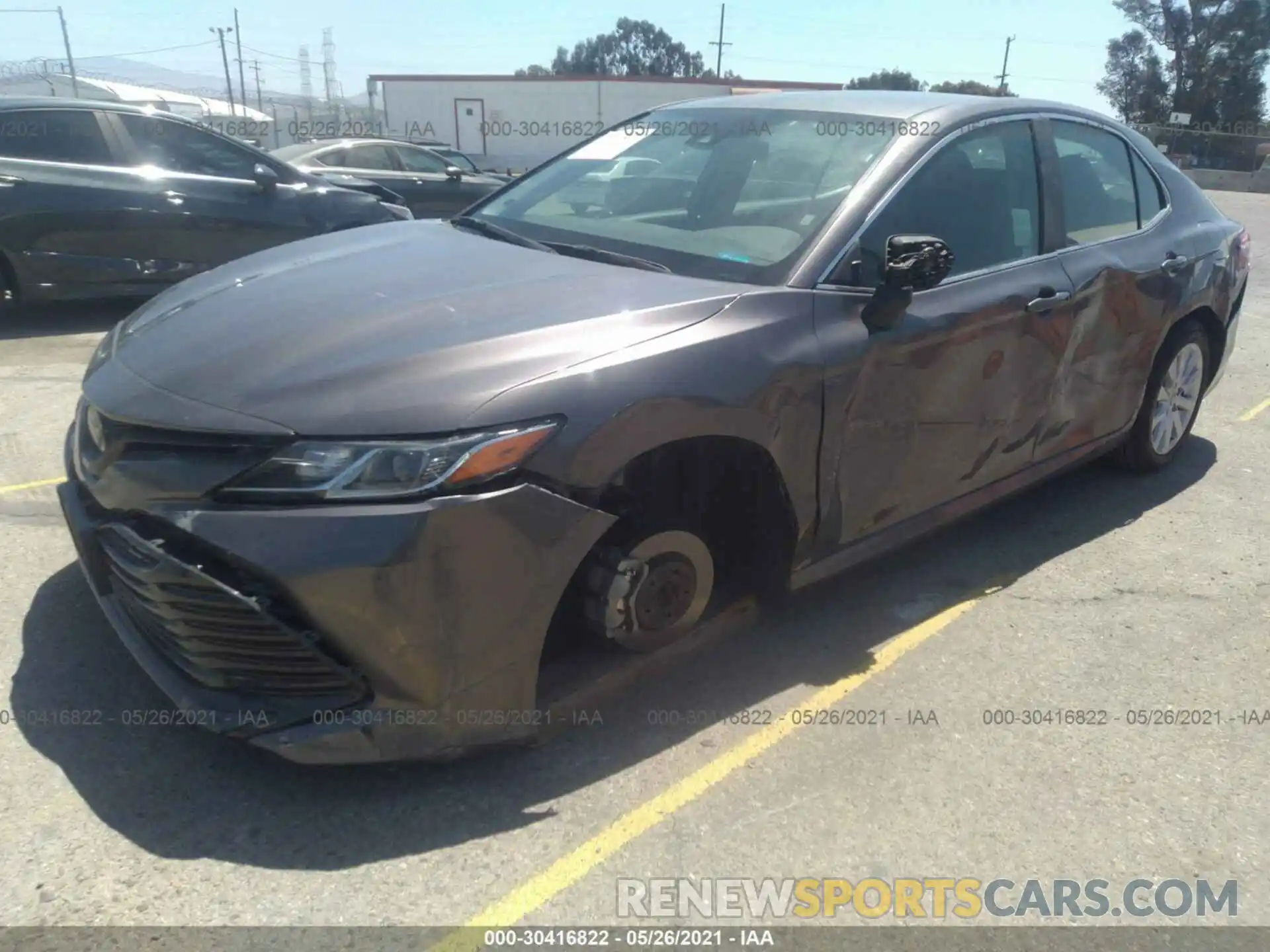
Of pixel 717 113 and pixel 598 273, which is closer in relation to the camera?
pixel 598 273

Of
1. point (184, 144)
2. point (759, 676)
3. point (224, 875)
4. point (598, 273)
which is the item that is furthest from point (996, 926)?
point (184, 144)

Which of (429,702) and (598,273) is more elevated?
(598,273)

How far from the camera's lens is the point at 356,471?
2260 millimetres

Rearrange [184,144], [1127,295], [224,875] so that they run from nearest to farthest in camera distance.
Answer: [224,875]
[1127,295]
[184,144]

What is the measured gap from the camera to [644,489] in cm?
278

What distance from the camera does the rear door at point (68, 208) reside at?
6836 millimetres

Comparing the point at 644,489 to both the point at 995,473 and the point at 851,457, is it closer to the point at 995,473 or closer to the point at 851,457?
the point at 851,457

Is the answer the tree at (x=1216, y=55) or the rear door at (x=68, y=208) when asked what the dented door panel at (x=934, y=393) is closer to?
the rear door at (x=68, y=208)

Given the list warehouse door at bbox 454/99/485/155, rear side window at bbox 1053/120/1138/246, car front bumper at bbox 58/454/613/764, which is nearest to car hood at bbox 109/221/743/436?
car front bumper at bbox 58/454/613/764

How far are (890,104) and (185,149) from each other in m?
5.78

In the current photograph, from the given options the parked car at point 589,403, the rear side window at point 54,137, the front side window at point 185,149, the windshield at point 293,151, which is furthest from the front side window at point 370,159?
the parked car at point 589,403

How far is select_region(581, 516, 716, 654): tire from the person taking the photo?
105 inches

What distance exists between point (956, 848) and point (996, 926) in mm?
226

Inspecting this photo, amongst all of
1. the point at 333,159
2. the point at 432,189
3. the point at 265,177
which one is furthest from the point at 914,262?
the point at 432,189
